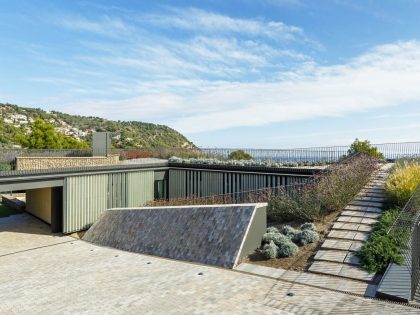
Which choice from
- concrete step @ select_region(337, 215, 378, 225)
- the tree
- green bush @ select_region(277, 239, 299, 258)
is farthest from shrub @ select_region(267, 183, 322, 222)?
the tree

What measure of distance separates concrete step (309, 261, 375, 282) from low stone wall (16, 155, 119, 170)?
13806 mm

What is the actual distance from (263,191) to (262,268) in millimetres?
6348

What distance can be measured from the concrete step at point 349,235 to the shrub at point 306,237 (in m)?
0.42

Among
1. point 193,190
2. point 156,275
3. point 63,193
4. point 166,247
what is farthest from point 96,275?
point 193,190

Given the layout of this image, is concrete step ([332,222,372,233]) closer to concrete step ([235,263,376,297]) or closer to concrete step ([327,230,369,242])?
concrete step ([327,230,369,242])

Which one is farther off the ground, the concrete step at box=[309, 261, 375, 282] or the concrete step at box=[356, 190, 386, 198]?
the concrete step at box=[356, 190, 386, 198]

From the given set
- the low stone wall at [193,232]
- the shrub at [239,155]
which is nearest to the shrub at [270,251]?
the low stone wall at [193,232]

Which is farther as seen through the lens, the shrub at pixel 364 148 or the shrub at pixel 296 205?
the shrub at pixel 364 148

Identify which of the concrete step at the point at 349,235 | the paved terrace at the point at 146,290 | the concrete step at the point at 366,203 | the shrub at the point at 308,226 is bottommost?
the paved terrace at the point at 146,290

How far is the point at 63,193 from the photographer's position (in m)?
15.2

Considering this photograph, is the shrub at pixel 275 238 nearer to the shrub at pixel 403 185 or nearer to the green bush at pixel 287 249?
the green bush at pixel 287 249

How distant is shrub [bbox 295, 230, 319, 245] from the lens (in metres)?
10.3

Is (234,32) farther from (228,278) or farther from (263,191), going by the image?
(228,278)

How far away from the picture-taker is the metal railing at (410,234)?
698cm
